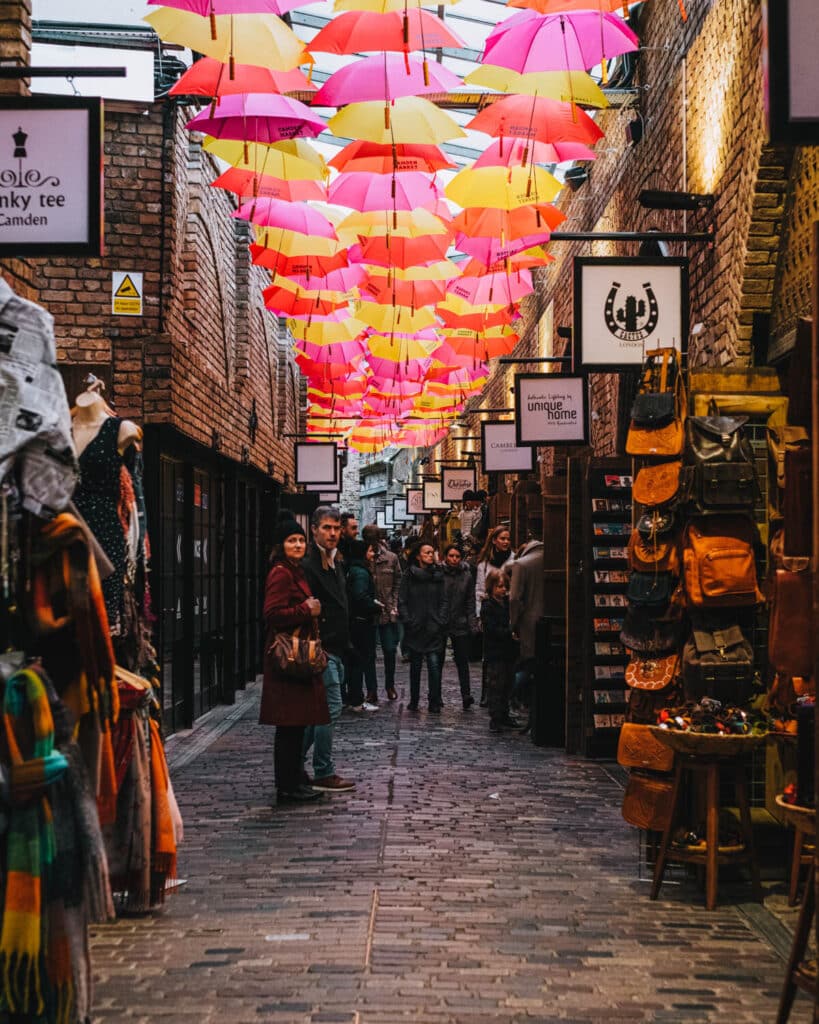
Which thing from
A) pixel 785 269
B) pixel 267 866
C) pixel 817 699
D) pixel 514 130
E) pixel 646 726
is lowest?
pixel 267 866

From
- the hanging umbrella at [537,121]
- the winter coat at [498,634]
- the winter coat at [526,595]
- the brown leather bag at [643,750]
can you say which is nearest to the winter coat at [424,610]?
the winter coat at [498,634]

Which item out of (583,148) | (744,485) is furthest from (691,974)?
(583,148)

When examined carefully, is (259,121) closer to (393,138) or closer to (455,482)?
(393,138)

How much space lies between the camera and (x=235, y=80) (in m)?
8.05

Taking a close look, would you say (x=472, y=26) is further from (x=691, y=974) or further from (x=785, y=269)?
(x=691, y=974)

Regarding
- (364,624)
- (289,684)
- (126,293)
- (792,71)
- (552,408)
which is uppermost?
(126,293)

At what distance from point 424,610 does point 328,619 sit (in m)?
4.25

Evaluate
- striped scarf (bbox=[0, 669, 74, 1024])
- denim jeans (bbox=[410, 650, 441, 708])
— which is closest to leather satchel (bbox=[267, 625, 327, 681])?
striped scarf (bbox=[0, 669, 74, 1024])

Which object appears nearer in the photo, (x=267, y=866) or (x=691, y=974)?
(x=691, y=974)

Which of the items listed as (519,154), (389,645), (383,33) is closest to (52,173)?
(383,33)

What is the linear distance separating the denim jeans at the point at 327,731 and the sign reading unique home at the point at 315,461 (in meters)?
12.2

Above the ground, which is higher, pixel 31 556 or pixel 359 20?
pixel 359 20

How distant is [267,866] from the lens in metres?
6.13

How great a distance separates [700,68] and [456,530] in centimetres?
1890
